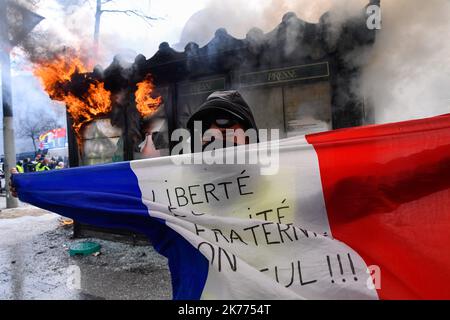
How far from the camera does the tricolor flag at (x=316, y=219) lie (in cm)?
169

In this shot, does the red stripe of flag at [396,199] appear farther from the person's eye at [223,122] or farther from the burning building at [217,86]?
the burning building at [217,86]

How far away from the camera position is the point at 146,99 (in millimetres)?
6250

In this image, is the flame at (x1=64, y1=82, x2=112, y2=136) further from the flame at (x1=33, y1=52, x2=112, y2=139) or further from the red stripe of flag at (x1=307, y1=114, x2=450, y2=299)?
the red stripe of flag at (x1=307, y1=114, x2=450, y2=299)

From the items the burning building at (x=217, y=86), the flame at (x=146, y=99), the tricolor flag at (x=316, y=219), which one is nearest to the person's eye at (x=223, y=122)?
the tricolor flag at (x=316, y=219)

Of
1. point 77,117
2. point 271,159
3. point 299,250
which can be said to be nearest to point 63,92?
point 77,117

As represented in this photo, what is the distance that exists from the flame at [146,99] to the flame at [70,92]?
80 cm

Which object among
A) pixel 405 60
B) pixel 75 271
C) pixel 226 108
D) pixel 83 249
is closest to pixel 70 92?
pixel 83 249

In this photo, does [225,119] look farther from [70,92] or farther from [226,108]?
[70,92]

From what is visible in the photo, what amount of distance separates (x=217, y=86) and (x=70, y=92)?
12.0 feet

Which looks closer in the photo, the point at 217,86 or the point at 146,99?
the point at 217,86

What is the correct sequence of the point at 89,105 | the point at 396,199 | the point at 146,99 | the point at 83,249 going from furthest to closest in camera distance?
the point at 89,105 < the point at 146,99 < the point at 83,249 < the point at 396,199

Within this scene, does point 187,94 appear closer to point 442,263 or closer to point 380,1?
point 380,1

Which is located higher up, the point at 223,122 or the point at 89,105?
the point at 89,105

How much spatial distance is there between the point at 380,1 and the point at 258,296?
4.86m
